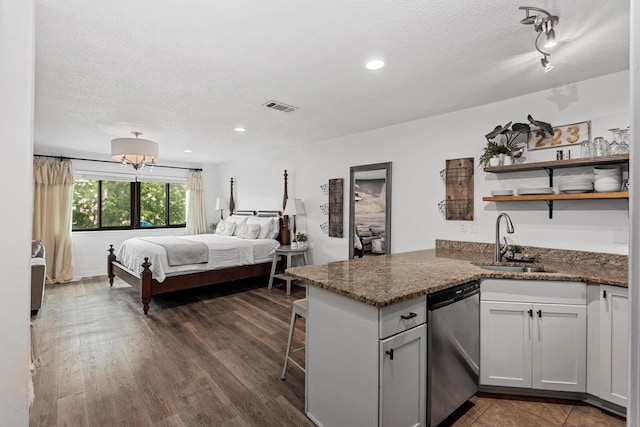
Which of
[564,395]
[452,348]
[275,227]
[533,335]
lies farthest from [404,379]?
[275,227]

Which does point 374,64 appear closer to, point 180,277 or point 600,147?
point 600,147

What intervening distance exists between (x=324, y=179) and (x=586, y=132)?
306cm

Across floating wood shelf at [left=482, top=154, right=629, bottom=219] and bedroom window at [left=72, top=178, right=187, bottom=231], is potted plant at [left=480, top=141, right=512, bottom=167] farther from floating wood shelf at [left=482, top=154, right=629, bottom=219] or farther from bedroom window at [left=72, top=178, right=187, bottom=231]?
bedroom window at [left=72, top=178, right=187, bottom=231]

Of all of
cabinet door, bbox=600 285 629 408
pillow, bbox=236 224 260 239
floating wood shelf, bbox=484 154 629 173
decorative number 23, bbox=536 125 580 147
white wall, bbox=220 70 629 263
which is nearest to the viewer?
cabinet door, bbox=600 285 629 408

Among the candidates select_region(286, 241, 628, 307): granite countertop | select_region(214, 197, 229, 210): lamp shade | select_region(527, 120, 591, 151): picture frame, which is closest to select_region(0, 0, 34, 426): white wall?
select_region(286, 241, 628, 307): granite countertop

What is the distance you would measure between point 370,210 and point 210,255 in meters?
2.37

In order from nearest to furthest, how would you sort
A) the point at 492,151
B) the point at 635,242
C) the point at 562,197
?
the point at 635,242, the point at 562,197, the point at 492,151

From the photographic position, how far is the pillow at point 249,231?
5.44 m

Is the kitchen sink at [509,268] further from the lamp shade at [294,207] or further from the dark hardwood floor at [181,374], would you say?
the lamp shade at [294,207]

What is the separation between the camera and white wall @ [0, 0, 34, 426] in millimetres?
549

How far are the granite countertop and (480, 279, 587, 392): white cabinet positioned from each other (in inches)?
4.1

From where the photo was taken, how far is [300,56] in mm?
2189

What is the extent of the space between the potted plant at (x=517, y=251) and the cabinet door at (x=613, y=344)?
0.70 metres

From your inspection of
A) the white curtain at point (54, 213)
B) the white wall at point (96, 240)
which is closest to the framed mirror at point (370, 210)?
the white wall at point (96, 240)
